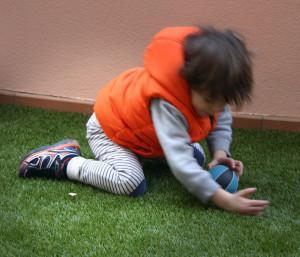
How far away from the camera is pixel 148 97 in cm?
153

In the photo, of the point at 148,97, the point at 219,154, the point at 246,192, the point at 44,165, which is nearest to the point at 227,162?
the point at 219,154

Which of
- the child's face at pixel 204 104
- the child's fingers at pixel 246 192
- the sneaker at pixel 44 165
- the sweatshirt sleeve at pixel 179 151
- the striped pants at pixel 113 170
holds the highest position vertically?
the child's face at pixel 204 104

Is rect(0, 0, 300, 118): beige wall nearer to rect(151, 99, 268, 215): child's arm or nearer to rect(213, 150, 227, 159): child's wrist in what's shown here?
rect(213, 150, 227, 159): child's wrist

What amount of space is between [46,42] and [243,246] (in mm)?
1475

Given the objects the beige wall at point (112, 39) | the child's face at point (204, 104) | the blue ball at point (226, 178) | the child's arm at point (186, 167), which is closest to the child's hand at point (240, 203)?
the child's arm at point (186, 167)

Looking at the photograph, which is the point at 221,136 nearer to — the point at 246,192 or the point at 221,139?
the point at 221,139

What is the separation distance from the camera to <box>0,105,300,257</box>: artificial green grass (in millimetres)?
1269

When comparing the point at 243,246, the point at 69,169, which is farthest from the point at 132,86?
the point at 243,246

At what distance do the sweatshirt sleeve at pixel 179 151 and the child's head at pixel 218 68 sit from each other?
4.1 inches

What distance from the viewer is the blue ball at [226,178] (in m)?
1.56

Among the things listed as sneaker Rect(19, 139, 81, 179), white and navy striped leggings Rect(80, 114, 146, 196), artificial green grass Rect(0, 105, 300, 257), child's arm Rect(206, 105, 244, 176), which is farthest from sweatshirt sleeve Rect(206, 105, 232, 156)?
sneaker Rect(19, 139, 81, 179)

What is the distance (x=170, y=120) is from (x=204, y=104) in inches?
Answer: 3.9

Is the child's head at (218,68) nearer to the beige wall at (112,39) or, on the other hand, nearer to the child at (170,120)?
the child at (170,120)

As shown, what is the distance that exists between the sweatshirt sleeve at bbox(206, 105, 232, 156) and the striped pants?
0.06 m
